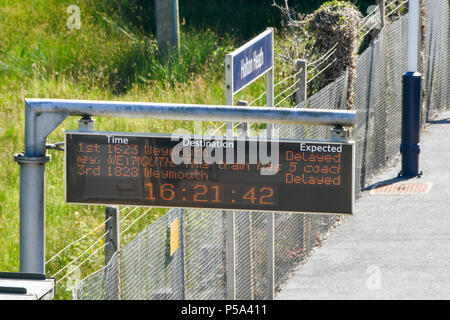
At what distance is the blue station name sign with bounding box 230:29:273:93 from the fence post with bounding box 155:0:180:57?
8849mm

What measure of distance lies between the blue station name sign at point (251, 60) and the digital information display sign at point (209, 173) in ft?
6.22

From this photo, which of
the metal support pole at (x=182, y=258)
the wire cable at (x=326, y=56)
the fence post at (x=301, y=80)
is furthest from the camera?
the wire cable at (x=326, y=56)

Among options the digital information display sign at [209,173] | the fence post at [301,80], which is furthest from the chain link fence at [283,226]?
the digital information display sign at [209,173]

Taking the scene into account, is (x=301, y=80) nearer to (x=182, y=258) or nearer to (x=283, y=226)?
(x=283, y=226)

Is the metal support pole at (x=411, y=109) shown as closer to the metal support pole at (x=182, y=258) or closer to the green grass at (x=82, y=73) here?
the green grass at (x=82, y=73)

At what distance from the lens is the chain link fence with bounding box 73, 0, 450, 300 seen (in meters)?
7.44

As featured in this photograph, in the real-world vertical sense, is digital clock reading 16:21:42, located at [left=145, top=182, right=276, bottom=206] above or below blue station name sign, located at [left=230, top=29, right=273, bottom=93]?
below

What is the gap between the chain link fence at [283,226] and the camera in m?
7.44

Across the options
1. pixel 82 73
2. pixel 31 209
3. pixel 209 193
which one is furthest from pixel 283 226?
pixel 82 73

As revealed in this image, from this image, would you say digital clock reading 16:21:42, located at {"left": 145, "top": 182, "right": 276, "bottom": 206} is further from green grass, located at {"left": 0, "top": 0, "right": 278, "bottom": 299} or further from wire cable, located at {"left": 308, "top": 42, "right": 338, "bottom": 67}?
wire cable, located at {"left": 308, "top": 42, "right": 338, "bottom": 67}

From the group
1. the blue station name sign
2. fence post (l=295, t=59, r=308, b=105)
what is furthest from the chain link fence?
the blue station name sign

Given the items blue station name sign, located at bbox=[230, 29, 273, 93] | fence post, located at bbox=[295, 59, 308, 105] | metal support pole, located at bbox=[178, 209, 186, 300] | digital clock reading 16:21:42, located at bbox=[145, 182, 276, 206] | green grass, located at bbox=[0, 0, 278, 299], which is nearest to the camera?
digital clock reading 16:21:42, located at bbox=[145, 182, 276, 206]

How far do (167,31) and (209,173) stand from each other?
38.9ft
